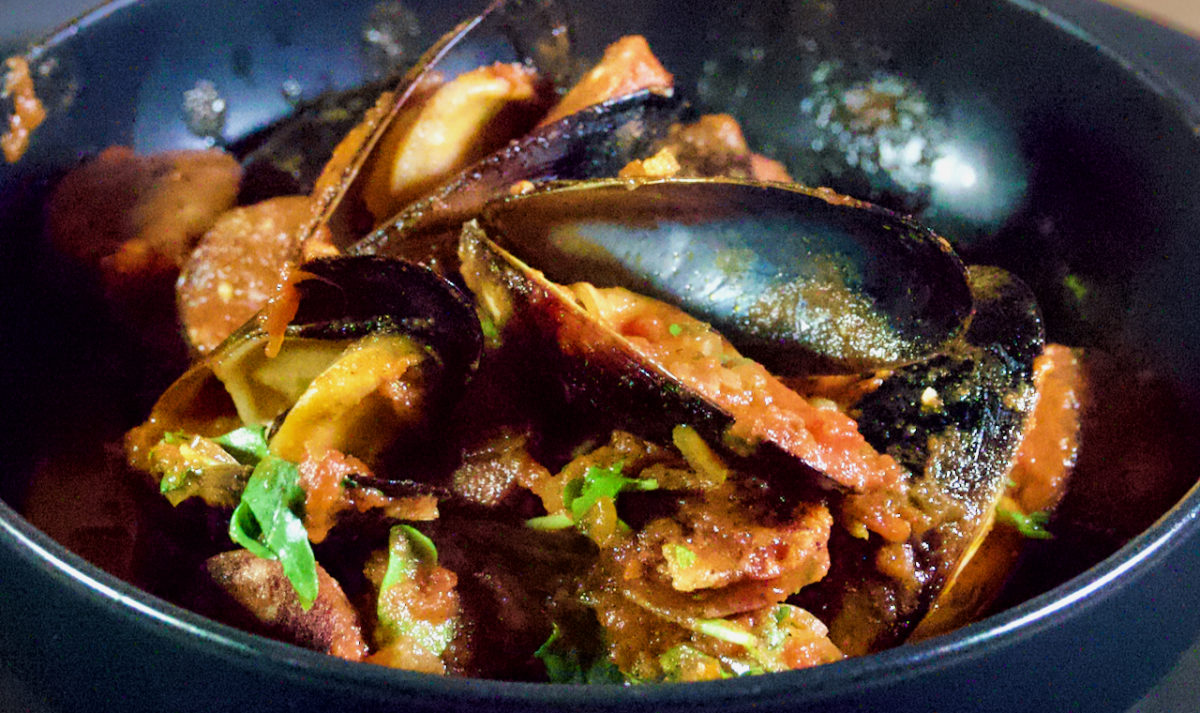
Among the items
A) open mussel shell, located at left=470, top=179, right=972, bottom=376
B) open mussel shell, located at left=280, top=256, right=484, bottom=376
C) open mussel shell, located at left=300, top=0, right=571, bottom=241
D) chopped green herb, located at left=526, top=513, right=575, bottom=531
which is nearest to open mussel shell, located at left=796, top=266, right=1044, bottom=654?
open mussel shell, located at left=470, top=179, right=972, bottom=376

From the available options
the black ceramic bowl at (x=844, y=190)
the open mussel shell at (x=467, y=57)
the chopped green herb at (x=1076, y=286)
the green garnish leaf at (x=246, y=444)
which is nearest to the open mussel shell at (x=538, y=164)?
the open mussel shell at (x=467, y=57)

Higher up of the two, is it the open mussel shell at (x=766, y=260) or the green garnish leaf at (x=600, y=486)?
the open mussel shell at (x=766, y=260)

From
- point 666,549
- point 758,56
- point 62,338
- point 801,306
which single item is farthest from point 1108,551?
point 62,338

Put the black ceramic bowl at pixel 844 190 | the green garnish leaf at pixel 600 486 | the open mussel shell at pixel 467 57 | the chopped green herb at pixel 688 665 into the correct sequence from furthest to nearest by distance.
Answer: the open mussel shell at pixel 467 57, the green garnish leaf at pixel 600 486, the chopped green herb at pixel 688 665, the black ceramic bowl at pixel 844 190

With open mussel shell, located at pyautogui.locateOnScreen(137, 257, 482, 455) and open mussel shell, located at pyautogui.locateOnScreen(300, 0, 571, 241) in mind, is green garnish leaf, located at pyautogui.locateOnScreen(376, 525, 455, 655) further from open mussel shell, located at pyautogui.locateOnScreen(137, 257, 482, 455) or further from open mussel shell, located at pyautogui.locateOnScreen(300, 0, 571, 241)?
open mussel shell, located at pyautogui.locateOnScreen(300, 0, 571, 241)

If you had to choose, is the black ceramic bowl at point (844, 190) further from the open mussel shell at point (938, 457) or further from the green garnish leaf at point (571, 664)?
the green garnish leaf at point (571, 664)
